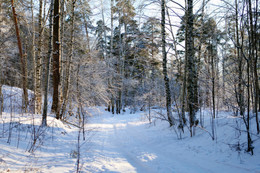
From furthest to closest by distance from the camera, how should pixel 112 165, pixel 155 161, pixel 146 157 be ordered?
pixel 146 157, pixel 155 161, pixel 112 165

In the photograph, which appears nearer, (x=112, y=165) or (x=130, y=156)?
(x=112, y=165)

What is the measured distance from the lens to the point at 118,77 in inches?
716

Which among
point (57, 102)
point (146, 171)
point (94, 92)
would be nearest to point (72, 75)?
point (94, 92)

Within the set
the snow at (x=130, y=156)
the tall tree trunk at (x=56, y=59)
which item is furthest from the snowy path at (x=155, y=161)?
the tall tree trunk at (x=56, y=59)

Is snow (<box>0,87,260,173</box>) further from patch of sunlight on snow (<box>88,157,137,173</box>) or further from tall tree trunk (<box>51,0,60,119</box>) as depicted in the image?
tall tree trunk (<box>51,0,60,119</box>)

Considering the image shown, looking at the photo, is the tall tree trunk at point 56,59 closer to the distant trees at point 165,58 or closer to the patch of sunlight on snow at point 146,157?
the distant trees at point 165,58

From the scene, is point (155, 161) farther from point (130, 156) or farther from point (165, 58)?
point (165, 58)

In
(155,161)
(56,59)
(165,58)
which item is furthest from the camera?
(165,58)

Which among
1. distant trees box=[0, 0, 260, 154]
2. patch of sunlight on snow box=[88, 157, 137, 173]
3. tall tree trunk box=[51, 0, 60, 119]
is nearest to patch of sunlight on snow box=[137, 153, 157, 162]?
patch of sunlight on snow box=[88, 157, 137, 173]

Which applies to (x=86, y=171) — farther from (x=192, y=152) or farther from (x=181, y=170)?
(x=192, y=152)

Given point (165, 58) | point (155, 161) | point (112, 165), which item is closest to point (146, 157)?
point (155, 161)

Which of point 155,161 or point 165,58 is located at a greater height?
point 165,58

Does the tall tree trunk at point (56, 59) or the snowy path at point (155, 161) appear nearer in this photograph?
the snowy path at point (155, 161)

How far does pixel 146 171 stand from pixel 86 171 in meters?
1.25
